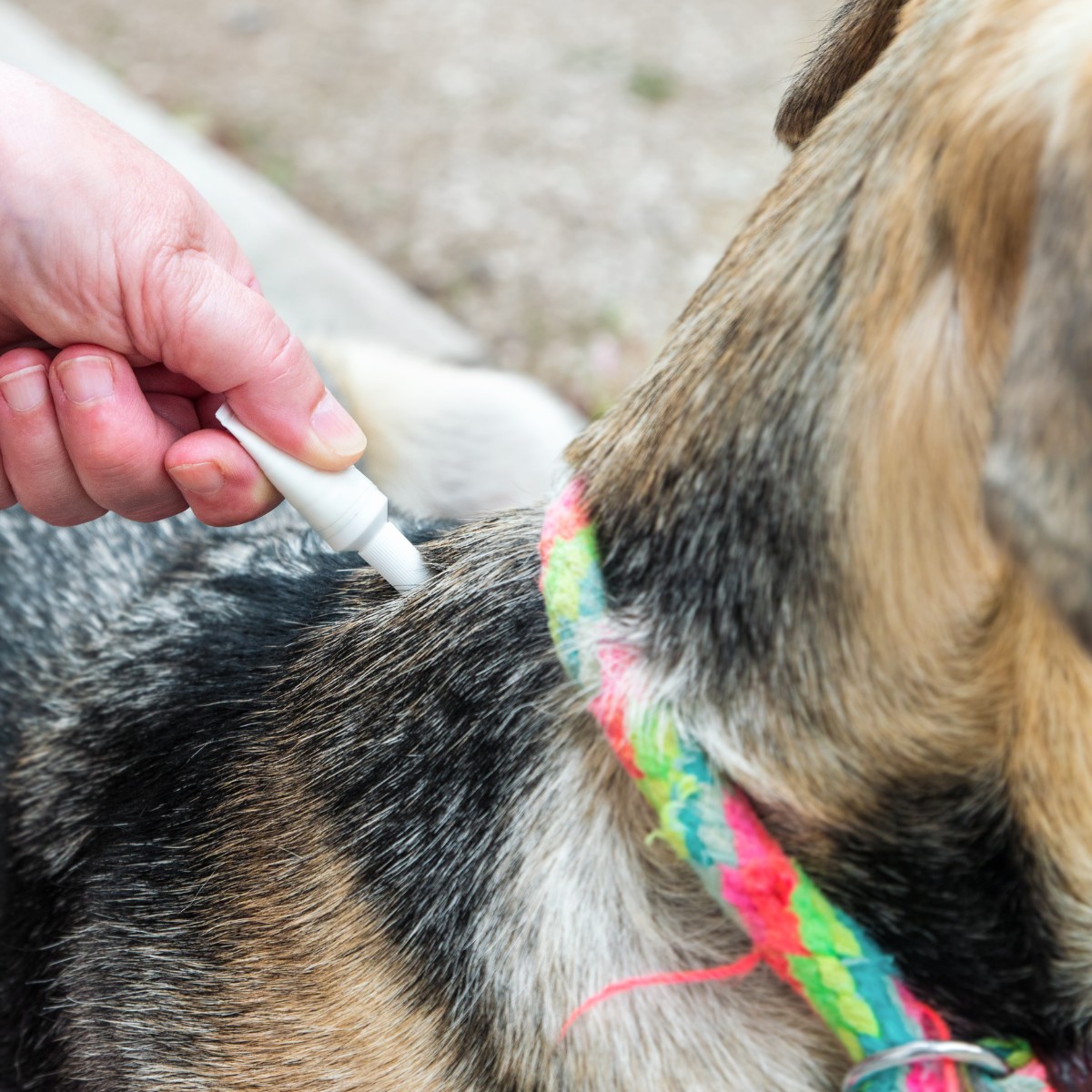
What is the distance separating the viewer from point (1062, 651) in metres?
1.10

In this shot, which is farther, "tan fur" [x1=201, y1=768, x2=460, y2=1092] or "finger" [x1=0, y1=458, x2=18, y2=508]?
"finger" [x1=0, y1=458, x2=18, y2=508]

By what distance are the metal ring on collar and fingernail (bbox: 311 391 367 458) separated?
38.0 inches

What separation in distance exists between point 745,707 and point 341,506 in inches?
24.0

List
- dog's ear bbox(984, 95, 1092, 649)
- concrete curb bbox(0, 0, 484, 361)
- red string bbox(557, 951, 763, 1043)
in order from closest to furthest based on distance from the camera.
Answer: dog's ear bbox(984, 95, 1092, 649) → red string bbox(557, 951, 763, 1043) → concrete curb bbox(0, 0, 484, 361)

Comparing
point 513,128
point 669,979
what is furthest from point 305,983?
point 513,128

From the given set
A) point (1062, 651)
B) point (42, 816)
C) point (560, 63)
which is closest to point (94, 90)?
point (560, 63)

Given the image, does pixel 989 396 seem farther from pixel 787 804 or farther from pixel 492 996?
pixel 492 996

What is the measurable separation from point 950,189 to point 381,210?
435 centimetres

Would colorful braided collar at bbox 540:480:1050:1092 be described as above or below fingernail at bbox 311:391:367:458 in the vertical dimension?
above

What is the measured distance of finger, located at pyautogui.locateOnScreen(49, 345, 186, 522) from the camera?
5.33ft

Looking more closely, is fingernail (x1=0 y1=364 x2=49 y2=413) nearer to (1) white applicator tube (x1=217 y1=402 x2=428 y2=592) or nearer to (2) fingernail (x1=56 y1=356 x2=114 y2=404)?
(2) fingernail (x1=56 y1=356 x2=114 y2=404)

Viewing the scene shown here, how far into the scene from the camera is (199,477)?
5.33 ft

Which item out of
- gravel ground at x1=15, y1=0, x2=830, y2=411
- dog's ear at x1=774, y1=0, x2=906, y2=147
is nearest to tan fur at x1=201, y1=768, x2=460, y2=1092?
dog's ear at x1=774, y1=0, x2=906, y2=147

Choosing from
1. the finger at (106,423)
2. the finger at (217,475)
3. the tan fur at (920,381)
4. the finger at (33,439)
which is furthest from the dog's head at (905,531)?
the finger at (33,439)
